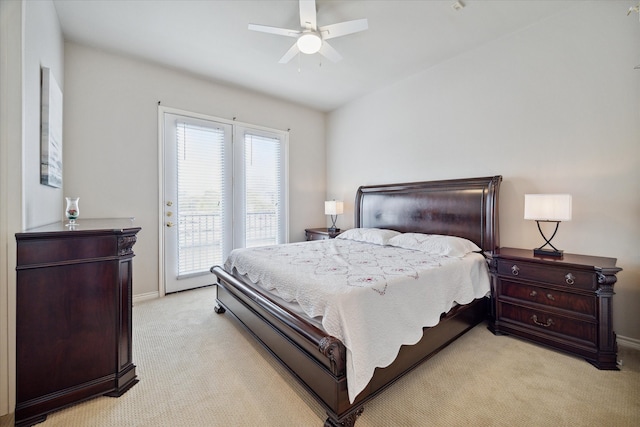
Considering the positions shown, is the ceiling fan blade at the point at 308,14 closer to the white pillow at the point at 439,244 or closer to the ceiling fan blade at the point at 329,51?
the ceiling fan blade at the point at 329,51

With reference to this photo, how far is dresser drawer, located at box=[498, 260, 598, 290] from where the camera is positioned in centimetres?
203

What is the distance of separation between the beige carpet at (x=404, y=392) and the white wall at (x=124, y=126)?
1.67m

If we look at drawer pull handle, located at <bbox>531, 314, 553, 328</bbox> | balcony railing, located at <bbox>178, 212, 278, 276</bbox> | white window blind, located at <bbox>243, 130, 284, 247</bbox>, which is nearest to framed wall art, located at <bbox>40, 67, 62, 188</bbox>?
balcony railing, located at <bbox>178, 212, 278, 276</bbox>

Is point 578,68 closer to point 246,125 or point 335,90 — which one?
point 335,90

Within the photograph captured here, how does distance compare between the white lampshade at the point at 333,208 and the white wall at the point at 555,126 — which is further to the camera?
the white lampshade at the point at 333,208

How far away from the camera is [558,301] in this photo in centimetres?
217

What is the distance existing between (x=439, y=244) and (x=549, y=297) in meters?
0.94

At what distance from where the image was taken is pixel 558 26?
8.26ft

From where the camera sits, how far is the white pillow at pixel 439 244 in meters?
2.56

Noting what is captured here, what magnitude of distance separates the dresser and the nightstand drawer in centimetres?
313

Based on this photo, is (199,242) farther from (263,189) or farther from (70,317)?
(70,317)

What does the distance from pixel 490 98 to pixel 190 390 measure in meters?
3.96

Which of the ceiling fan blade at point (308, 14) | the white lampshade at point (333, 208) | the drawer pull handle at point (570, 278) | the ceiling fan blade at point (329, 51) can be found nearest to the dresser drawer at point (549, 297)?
the drawer pull handle at point (570, 278)

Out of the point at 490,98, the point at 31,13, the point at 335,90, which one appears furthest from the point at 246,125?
the point at 490,98
